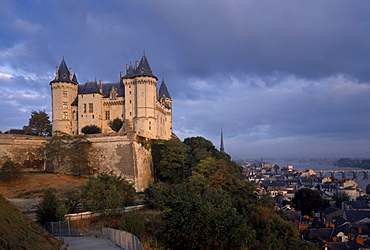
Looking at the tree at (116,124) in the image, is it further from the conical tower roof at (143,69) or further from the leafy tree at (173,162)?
the leafy tree at (173,162)

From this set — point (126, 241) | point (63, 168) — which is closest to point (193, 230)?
point (126, 241)

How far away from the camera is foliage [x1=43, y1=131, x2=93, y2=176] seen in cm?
3700

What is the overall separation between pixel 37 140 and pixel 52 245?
33368 mm

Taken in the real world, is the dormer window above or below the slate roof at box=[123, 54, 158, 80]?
below

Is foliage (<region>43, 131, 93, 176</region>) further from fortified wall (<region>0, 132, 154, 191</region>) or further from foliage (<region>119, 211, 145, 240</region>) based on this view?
foliage (<region>119, 211, 145, 240</region>)

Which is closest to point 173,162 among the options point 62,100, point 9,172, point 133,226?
point 9,172

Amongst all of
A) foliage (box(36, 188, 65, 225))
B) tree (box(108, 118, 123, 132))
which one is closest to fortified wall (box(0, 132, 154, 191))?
tree (box(108, 118, 123, 132))

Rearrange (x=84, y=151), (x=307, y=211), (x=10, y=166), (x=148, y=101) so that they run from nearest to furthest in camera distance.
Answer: (x=10, y=166) → (x=84, y=151) → (x=148, y=101) → (x=307, y=211)

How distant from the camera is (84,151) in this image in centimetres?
3791

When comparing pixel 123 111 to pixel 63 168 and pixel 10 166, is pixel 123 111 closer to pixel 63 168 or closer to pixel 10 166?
pixel 63 168

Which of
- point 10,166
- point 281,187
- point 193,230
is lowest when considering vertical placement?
point 281,187

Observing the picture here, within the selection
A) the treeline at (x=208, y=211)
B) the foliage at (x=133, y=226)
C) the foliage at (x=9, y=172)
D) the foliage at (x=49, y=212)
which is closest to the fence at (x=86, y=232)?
the foliage at (x=49, y=212)

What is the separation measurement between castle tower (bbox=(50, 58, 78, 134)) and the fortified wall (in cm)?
875

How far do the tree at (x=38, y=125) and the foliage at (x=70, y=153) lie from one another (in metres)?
13.4
